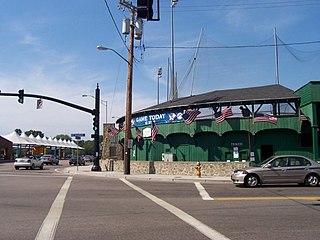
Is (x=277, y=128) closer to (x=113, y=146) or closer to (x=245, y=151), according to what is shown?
(x=245, y=151)

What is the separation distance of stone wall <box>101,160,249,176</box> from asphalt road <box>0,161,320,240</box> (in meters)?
10.4

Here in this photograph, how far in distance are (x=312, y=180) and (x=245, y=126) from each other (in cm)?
1014

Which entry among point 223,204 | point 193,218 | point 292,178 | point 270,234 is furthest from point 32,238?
point 292,178

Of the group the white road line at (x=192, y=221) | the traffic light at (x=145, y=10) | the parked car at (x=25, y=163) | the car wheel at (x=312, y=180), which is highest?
the traffic light at (x=145, y=10)

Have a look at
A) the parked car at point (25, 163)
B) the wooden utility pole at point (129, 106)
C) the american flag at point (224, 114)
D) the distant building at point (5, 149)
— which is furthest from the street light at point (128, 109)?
the distant building at point (5, 149)

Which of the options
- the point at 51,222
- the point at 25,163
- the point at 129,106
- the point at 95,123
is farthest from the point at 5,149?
the point at 51,222

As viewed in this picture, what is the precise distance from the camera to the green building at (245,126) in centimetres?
2814

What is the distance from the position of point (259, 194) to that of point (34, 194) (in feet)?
29.1

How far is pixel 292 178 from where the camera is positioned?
19.1 meters

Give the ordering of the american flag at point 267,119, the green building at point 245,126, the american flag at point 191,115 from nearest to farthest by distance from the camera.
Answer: the green building at point 245,126
the american flag at point 267,119
the american flag at point 191,115

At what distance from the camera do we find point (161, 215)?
35.0 feet

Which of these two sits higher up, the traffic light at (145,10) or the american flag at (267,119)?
the traffic light at (145,10)

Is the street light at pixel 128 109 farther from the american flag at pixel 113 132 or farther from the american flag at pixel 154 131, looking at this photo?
the american flag at pixel 113 132

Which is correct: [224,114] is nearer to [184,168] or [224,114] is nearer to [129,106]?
[184,168]
